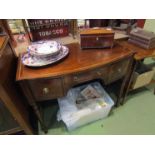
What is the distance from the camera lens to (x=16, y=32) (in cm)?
126

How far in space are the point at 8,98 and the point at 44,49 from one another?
45 centimetres

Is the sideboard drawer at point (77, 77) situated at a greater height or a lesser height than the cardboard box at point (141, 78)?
greater

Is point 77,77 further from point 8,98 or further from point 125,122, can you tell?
point 125,122

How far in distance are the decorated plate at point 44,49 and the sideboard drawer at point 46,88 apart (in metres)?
0.21

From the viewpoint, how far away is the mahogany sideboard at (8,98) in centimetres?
83

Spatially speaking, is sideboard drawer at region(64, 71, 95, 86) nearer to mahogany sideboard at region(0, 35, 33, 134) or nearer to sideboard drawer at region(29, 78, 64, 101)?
sideboard drawer at region(29, 78, 64, 101)

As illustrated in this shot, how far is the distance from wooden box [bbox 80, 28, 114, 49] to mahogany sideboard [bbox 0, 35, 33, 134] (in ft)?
1.95

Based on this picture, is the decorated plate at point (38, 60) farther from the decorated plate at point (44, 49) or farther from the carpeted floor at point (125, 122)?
the carpeted floor at point (125, 122)

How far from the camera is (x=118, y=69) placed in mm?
1168

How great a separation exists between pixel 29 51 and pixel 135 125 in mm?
1277

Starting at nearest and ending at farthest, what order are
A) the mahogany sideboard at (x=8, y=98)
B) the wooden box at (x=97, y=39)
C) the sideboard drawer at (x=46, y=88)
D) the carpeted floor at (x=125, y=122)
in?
1. the mahogany sideboard at (x=8, y=98)
2. the sideboard drawer at (x=46, y=88)
3. the wooden box at (x=97, y=39)
4. the carpeted floor at (x=125, y=122)

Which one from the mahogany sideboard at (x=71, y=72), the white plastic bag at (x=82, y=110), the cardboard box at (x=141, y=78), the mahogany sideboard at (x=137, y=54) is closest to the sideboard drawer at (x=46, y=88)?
the mahogany sideboard at (x=71, y=72)

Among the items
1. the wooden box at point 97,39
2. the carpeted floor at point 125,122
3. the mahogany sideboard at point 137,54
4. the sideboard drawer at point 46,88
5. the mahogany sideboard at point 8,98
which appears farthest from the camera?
the carpeted floor at point 125,122
